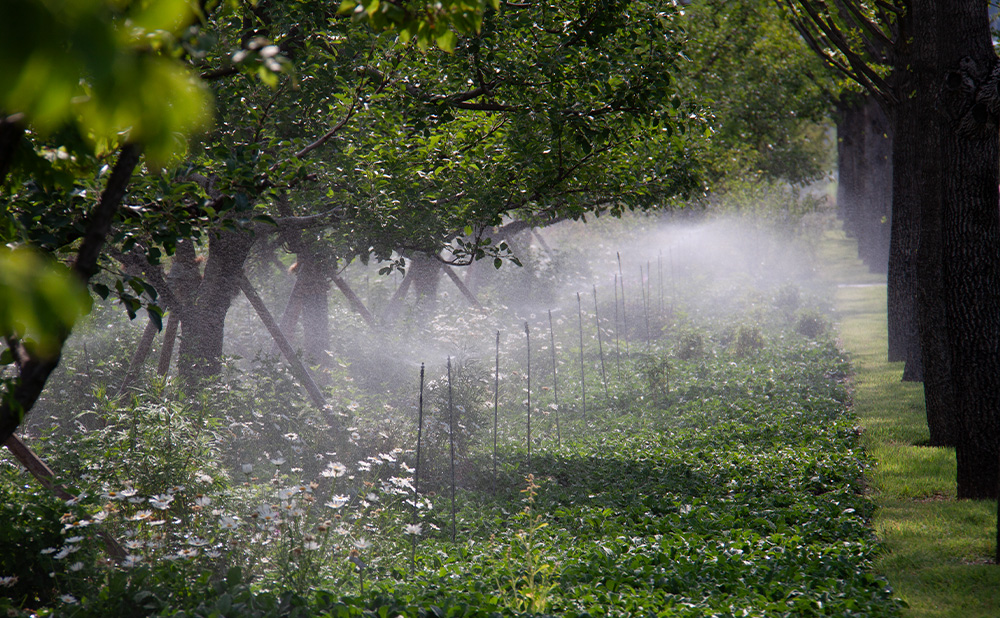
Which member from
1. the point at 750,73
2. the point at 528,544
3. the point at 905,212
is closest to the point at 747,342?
the point at 905,212

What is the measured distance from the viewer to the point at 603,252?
107ft

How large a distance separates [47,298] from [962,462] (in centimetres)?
763

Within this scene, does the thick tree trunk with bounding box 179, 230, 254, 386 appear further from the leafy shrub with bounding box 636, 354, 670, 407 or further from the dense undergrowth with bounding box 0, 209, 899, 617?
the leafy shrub with bounding box 636, 354, 670, 407

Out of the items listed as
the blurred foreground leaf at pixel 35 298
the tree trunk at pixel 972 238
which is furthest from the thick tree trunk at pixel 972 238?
the blurred foreground leaf at pixel 35 298

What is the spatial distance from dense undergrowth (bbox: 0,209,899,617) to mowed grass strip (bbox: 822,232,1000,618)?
0.76 ft

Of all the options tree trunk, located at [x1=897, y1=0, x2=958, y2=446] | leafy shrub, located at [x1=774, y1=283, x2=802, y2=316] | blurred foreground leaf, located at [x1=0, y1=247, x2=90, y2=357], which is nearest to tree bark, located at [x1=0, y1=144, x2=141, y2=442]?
blurred foreground leaf, located at [x1=0, y1=247, x2=90, y2=357]

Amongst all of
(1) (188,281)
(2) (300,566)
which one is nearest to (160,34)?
(2) (300,566)

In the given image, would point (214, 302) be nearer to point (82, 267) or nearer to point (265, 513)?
point (265, 513)

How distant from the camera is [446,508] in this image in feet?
23.3

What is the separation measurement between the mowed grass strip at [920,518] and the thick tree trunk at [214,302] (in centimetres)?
814

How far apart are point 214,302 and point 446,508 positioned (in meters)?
4.80

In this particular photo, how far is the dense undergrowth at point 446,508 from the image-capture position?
4.19m

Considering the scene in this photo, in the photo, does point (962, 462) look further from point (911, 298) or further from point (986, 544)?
point (911, 298)

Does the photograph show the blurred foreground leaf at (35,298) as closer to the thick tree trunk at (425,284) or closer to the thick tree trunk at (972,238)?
the thick tree trunk at (972,238)
